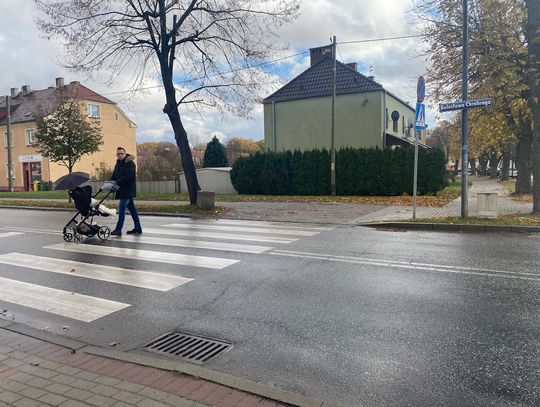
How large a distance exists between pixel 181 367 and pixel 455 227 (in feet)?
30.6

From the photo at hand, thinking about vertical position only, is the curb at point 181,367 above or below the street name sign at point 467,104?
below

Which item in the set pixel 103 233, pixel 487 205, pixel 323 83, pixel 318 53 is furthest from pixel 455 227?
pixel 318 53

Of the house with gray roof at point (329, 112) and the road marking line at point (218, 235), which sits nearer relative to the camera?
the road marking line at point (218, 235)

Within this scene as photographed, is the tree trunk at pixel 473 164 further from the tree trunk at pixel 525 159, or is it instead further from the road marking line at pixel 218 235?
the road marking line at pixel 218 235

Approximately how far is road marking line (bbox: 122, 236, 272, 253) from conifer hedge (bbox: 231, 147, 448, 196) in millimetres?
15839

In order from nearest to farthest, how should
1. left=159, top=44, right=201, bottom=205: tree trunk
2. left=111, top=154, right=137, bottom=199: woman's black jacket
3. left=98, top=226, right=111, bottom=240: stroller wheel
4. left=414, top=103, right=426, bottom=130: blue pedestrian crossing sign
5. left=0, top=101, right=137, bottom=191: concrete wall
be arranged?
left=98, top=226, right=111, bottom=240: stroller wheel < left=111, top=154, right=137, bottom=199: woman's black jacket < left=414, top=103, right=426, bottom=130: blue pedestrian crossing sign < left=159, top=44, right=201, bottom=205: tree trunk < left=0, top=101, right=137, bottom=191: concrete wall

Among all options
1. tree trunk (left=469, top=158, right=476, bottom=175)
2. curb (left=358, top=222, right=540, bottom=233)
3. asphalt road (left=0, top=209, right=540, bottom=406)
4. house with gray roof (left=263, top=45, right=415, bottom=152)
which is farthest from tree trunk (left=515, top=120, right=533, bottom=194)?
tree trunk (left=469, top=158, right=476, bottom=175)

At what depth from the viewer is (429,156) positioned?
22562 mm

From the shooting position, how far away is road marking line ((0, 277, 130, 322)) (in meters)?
5.06

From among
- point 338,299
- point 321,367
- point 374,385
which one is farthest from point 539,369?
point 338,299

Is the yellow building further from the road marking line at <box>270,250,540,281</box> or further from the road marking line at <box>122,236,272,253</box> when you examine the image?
the road marking line at <box>270,250,540,281</box>

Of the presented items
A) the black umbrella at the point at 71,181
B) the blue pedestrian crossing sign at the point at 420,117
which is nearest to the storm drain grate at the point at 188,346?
the black umbrella at the point at 71,181

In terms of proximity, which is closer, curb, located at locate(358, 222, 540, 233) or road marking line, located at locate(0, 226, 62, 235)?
curb, located at locate(358, 222, 540, 233)

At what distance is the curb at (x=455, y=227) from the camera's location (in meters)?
10.5
